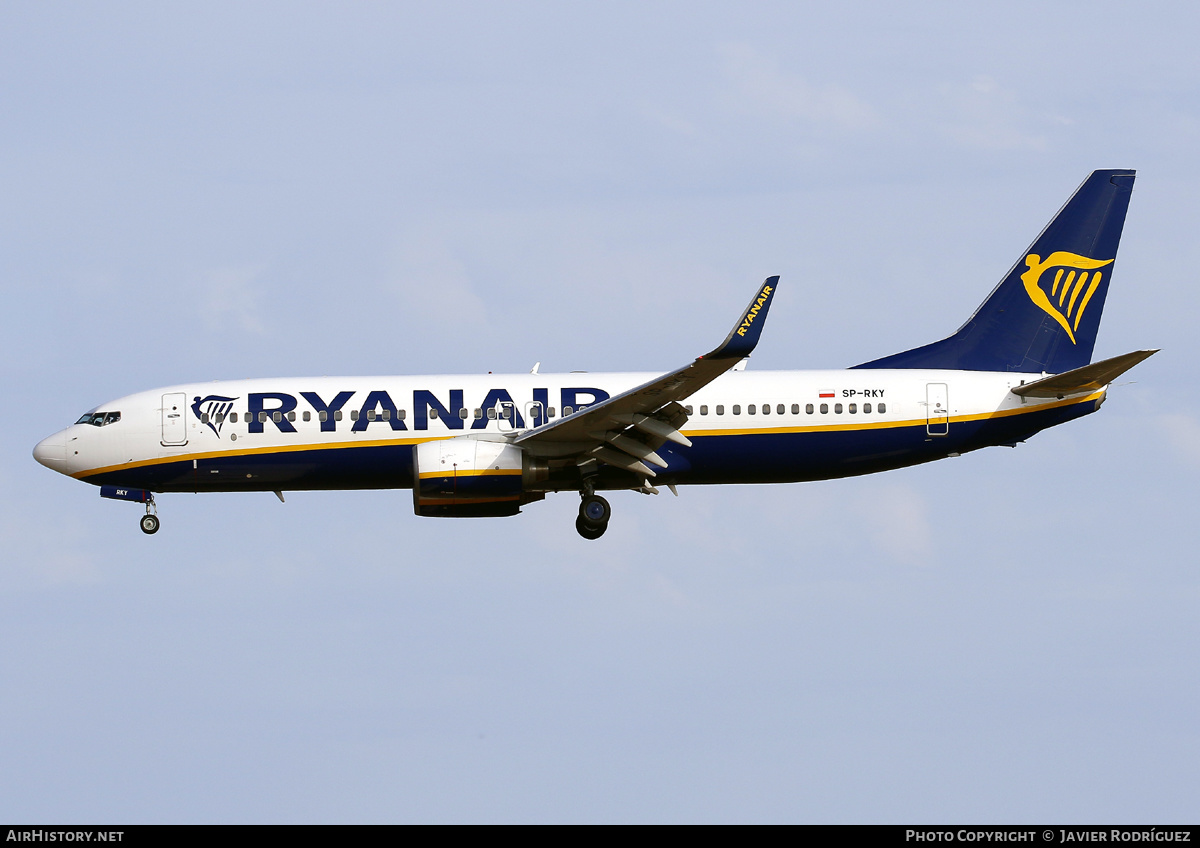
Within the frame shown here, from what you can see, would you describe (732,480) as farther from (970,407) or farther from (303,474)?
(303,474)

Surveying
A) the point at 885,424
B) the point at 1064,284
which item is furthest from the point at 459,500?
the point at 1064,284

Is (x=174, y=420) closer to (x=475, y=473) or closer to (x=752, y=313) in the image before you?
(x=475, y=473)

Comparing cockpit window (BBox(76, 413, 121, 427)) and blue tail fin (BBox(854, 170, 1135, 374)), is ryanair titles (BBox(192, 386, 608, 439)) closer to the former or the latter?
cockpit window (BBox(76, 413, 121, 427))

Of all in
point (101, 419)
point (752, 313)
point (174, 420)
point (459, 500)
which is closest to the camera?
point (752, 313)

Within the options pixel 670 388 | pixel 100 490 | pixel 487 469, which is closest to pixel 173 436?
pixel 100 490

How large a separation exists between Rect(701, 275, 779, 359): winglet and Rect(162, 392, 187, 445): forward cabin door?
1332 cm

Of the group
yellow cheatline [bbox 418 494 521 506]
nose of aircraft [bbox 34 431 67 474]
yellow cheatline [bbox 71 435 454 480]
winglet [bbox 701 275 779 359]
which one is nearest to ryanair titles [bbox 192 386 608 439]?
yellow cheatline [bbox 71 435 454 480]

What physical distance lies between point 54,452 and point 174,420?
3143 mm

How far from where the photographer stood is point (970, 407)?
116 ft

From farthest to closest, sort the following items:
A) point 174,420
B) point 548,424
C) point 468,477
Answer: point 174,420
point 548,424
point 468,477

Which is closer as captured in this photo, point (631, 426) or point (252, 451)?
point (631, 426)

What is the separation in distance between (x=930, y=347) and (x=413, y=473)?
12.9 metres

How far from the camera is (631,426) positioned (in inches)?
1299

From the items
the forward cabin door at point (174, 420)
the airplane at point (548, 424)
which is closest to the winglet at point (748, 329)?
the airplane at point (548, 424)
